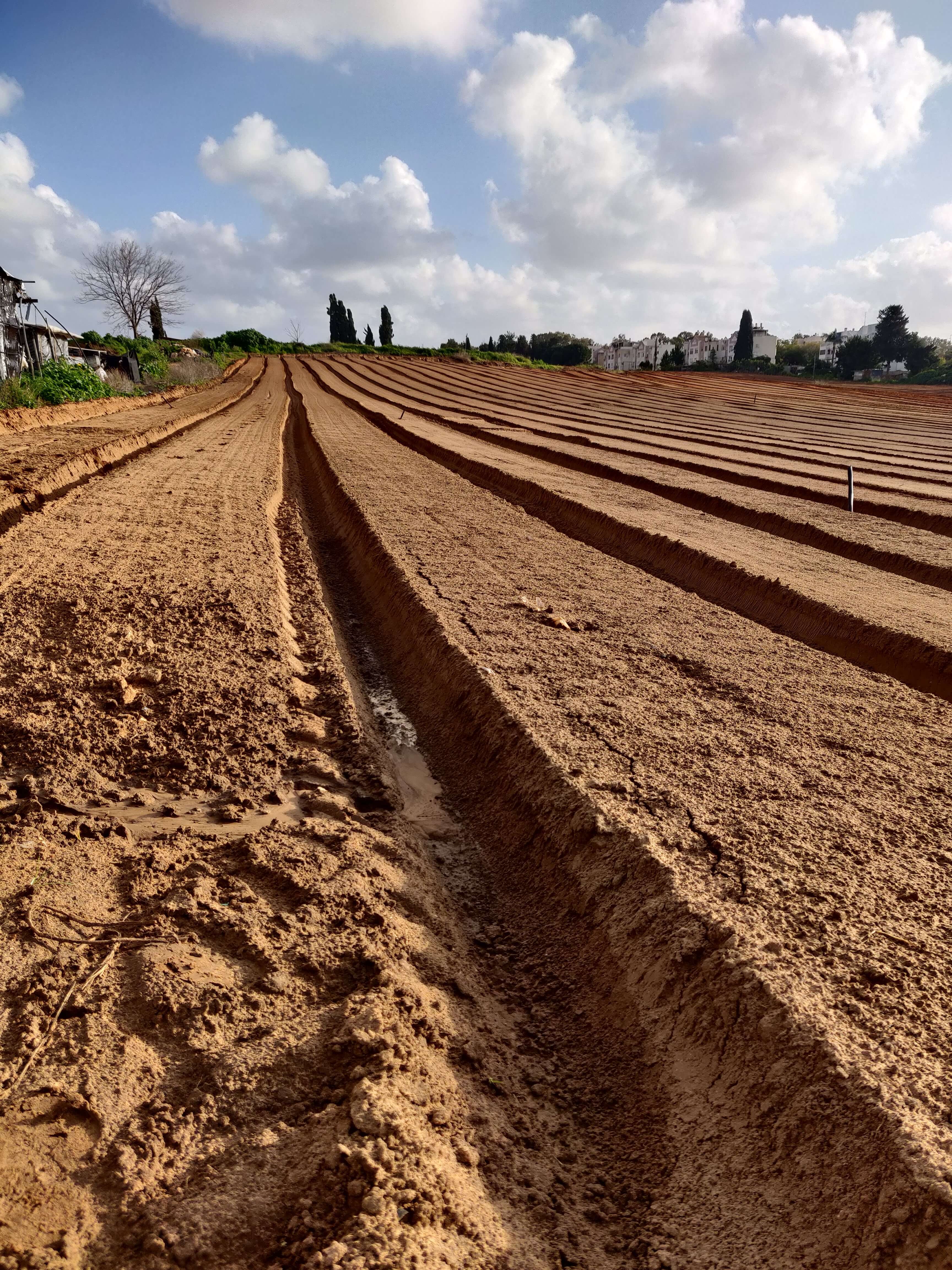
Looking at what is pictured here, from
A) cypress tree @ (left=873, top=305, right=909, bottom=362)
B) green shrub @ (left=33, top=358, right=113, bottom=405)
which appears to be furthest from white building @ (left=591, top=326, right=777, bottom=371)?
green shrub @ (left=33, top=358, right=113, bottom=405)

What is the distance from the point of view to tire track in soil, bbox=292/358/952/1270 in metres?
2.19

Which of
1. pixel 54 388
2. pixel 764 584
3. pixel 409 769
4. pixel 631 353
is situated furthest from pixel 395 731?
pixel 631 353

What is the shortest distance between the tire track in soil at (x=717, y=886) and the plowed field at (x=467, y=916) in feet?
0.05

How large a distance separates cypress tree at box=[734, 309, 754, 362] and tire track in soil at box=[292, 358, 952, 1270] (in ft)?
249

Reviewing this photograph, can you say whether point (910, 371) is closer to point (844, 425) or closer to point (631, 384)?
point (631, 384)

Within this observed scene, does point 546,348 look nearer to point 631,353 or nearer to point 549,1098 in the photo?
point 631,353

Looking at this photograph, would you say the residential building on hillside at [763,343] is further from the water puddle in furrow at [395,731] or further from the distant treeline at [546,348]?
the water puddle in furrow at [395,731]

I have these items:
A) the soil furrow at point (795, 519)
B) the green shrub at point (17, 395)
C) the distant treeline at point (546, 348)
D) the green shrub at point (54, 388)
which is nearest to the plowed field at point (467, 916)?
the soil furrow at point (795, 519)

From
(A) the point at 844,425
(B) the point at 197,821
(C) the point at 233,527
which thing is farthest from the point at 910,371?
(B) the point at 197,821

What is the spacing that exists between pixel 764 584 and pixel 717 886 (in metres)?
5.39

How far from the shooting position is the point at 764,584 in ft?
26.4

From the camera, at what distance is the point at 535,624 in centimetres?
647

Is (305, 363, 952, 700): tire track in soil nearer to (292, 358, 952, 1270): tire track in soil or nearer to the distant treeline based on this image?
(292, 358, 952, 1270): tire track in soil

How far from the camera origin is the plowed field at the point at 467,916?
7.06 ft
